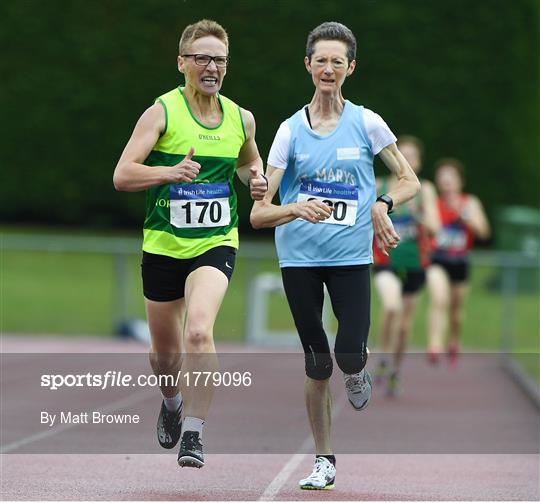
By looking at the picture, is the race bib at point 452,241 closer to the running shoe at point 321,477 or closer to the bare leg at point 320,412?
the bare leg at point 320,412

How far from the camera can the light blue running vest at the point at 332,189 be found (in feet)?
24.1

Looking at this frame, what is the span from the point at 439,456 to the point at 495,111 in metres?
12.3

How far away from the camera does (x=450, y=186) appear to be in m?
15.0

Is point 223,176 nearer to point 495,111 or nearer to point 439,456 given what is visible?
point 439,456

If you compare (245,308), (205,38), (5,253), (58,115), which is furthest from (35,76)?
(205,38)

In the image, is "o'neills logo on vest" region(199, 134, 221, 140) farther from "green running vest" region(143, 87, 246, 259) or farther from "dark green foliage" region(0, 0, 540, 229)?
"dark green foliage" region(0, 0, 540, 229)

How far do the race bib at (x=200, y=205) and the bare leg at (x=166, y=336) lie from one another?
53 cm

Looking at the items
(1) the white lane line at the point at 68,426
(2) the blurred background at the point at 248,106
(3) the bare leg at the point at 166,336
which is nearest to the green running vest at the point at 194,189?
(3) the bare leg at the point at 166,336

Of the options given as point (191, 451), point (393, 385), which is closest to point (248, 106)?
point (393, 385)

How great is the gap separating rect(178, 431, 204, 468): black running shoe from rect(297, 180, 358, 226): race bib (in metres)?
1.21

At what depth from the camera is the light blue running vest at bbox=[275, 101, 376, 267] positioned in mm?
7332

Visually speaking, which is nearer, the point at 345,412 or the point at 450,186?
the point at 345,412

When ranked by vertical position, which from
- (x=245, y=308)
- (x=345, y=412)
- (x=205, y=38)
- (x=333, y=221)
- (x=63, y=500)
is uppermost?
(x=205, y=38)

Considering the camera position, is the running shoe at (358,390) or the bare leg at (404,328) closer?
the running shoe at (358,390)
